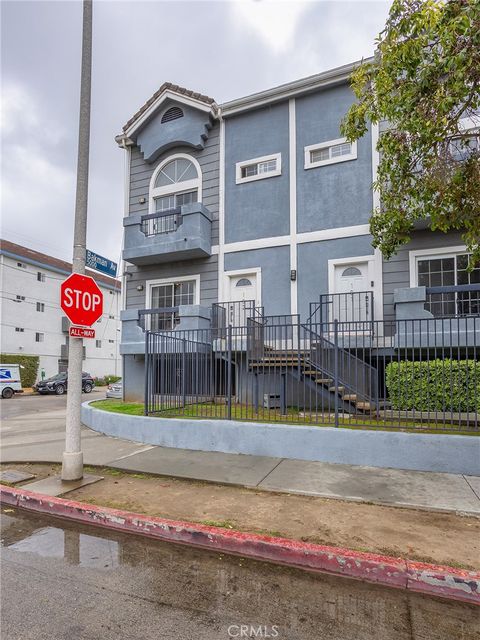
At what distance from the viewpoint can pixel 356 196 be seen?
11.3m

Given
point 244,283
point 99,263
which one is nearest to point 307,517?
point 99,263

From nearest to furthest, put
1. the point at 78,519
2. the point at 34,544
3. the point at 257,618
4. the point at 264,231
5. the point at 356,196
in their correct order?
the point at 257,618 < the point at 34,544 < the point at 78,519 < the point at 356,196 < the point at 264,231

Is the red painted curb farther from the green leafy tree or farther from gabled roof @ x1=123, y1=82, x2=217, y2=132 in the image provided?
gabled roof @ x1=123, y1=82, x2=217, y2=132

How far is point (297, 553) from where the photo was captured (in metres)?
3.86

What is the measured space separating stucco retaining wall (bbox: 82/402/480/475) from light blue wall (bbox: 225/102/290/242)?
662 cm

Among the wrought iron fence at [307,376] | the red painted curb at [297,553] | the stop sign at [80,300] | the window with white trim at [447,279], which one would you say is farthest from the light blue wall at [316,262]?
the red painted curb at [297,553]

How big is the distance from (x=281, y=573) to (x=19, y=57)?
9.62 meters

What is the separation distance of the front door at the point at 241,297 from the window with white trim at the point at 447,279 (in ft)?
15.4

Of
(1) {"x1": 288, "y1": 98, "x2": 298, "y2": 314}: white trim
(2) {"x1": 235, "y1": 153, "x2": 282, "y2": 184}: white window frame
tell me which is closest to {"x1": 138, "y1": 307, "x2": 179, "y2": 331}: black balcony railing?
(1) {"x1": 288, "y1": 98, "x2": 298, "y2": 314}: white trim

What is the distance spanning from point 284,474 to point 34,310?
104 ft

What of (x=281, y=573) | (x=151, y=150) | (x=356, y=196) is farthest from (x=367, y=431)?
(x=151, y=150)

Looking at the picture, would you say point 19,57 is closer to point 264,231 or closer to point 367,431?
point 264,231

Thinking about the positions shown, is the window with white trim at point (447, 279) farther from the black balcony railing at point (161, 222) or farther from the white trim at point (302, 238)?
the black balcony railing at point (161, 222)

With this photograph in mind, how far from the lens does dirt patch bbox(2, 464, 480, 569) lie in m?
3.99
